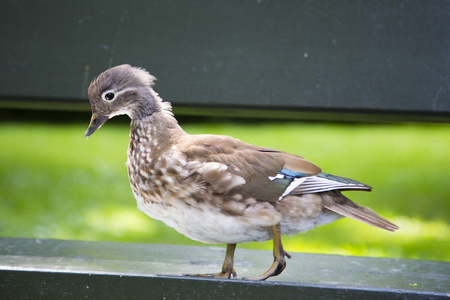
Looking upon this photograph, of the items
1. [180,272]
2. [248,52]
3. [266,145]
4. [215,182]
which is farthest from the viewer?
[266,145]

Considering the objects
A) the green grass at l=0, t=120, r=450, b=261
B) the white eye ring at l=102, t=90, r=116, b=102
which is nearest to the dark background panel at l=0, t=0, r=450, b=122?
the white eye ring at l=102, t=90, r=116, b=102

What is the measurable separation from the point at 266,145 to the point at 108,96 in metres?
2.47

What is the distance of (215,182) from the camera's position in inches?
70.1

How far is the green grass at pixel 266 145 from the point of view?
355cm

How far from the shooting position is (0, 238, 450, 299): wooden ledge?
1.78 meters

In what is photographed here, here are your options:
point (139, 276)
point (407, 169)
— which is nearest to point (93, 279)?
point (139, 276)

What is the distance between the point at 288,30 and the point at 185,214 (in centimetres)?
112

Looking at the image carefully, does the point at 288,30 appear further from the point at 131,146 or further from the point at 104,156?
the point at 104,156

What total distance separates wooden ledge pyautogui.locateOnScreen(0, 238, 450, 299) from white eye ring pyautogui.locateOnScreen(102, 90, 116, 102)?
516 mm

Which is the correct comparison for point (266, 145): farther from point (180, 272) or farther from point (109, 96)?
point (109, 96)

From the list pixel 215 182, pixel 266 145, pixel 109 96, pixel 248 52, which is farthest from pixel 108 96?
pixel 266 145

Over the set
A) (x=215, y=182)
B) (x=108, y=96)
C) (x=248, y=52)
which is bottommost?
(x=215, y=182)

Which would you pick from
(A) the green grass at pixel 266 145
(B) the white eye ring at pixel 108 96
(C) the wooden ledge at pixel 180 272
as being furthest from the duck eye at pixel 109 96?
(A) the green grass at pixel 266 145

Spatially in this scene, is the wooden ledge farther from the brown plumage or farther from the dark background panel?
the dark background panel
